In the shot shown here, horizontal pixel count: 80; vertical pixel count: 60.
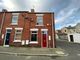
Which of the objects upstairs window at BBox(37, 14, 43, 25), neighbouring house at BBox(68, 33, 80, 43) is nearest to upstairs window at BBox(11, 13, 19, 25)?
upstairs window at BBox(37, 14, 43, 25)

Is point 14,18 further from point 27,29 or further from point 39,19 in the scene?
point 39,19


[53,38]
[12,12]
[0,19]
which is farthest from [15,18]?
[53,38]

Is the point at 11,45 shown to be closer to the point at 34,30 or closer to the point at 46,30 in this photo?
the point at 34,30

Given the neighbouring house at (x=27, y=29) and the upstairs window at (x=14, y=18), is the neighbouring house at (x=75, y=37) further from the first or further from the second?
the upstairs window at (x=14, y=18)

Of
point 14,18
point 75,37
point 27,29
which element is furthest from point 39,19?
point 75,37

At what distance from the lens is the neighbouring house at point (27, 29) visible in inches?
821

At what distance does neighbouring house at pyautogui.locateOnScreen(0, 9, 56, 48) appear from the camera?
68.4 feet

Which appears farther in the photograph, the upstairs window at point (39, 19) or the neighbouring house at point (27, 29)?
the upstairs window at point (39, 19)

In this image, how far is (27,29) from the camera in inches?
843

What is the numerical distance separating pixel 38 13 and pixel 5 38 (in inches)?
306

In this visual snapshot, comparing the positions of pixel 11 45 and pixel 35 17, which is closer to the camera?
pixel 11 45

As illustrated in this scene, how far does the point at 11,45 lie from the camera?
68.1 ft

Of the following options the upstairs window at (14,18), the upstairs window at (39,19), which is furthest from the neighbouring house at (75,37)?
the upstairs window at (14,18)

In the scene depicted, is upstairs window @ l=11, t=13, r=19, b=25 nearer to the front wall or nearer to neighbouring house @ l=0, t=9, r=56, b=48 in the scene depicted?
neighbouring house @ l=0, t=9, r=56, b=48
